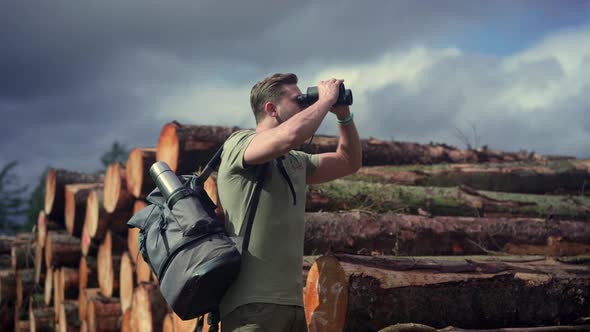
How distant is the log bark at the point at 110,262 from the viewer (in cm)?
775

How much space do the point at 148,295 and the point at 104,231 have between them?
2282 millimetres

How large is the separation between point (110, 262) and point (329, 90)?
17.1ft

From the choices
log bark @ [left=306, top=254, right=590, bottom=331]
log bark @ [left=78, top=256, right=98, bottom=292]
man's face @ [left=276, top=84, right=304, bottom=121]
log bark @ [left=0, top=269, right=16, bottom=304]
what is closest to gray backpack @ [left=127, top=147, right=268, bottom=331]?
man's face @ [left=276, top=84, right=304, bottom=121]

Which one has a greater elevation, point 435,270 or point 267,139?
point 267,139

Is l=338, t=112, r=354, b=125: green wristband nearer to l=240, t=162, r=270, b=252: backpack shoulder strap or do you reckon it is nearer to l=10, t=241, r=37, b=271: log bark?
l=240, t=162, r=270, b=252: backpack shoulder strap

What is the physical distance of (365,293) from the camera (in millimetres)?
4551

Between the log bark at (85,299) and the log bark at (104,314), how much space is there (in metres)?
0.27

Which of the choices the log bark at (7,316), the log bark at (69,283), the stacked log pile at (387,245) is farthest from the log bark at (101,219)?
the log bark at (7,316)

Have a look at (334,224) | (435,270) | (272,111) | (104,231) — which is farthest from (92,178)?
(272,111)

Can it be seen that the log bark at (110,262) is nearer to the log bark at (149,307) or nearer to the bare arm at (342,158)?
the log bark at (149,307)

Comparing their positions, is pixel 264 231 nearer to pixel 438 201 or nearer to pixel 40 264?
pixel 438 201

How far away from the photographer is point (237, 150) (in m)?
3.33

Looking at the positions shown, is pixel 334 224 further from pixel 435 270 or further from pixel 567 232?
pixel 567 232

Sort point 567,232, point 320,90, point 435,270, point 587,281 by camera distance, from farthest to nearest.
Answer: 1. point 567,232
2. point 587,281
3. point 435,270
4. point 320,90
